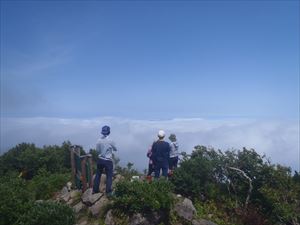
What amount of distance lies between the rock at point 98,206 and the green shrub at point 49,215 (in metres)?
1.47

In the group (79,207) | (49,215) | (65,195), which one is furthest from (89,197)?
(49,215)

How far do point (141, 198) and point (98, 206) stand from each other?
1695 mm

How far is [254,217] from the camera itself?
13.2m

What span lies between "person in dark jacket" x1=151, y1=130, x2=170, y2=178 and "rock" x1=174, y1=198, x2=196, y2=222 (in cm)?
158

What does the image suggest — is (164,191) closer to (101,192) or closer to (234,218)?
(101,192)

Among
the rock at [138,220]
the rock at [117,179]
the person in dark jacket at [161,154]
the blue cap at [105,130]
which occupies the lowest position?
the rock at [138,220]

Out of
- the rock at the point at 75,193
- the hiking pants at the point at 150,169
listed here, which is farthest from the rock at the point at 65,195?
the hiking pants at the point at 150,169

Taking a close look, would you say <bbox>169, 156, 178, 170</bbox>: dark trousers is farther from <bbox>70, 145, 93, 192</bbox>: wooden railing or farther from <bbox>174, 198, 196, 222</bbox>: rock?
<bbox>70, 145, 93, 192</bbox>: wooden railing

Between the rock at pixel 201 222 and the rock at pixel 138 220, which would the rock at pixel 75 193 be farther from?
the rock at pixel 201 222

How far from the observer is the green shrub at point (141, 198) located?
11453 millimetres

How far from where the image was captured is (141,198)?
11.5 metres

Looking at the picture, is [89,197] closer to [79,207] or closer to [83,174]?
[79,207]

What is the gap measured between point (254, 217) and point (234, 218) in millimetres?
736

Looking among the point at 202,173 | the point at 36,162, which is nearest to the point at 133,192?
the point at 202,173
